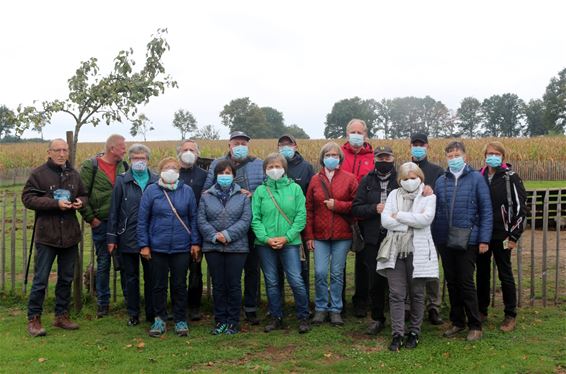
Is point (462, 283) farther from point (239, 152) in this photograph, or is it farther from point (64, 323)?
point (64, 323)

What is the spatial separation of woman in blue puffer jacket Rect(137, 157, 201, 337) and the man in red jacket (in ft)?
6.80

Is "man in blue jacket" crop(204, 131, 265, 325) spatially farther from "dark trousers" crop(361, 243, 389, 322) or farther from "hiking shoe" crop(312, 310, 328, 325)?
"dark trousers" crop(361, 243, 389, 322)

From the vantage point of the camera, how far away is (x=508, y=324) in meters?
6.33

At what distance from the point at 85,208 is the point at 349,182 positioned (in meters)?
3.27

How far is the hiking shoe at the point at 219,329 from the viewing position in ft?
20.9

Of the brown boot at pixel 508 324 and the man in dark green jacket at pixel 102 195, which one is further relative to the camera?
the man in dark green jacket at pixel 102 195

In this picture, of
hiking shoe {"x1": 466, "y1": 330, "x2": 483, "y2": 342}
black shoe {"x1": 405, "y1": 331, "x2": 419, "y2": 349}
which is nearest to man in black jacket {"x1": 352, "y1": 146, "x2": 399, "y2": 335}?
black shoe {"x1": 405, "y1": 331, "x2": 419, "y2": 349}

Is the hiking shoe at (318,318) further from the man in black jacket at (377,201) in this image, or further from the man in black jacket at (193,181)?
the man in black jacket at (193,181)

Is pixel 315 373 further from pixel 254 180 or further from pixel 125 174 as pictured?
pixel 125 174

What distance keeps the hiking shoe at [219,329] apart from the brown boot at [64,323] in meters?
1.70

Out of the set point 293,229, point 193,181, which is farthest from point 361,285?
point 193,181

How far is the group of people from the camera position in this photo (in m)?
5.91

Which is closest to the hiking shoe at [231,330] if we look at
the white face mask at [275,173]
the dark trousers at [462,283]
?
the white face mask at [275,173]

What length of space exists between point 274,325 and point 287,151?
7.04 ft
